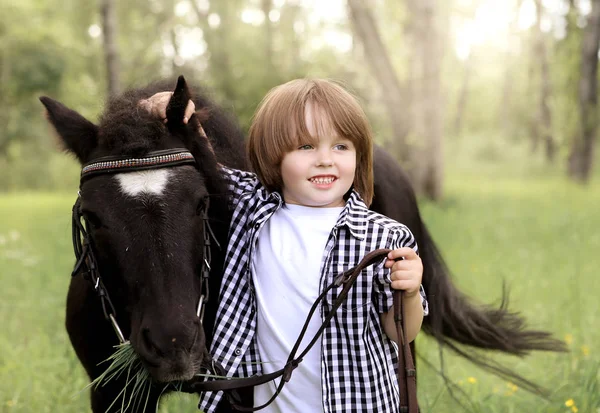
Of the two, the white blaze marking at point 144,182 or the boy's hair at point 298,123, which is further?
the boy's hair at point 298,123

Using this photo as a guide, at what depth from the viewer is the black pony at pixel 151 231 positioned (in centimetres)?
197

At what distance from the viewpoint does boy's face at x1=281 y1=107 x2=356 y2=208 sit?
226 cm

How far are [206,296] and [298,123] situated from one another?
2.20ft

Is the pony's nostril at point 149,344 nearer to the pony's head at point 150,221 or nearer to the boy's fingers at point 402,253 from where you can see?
the pony's head at point 150,221

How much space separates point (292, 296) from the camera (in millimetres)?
2295

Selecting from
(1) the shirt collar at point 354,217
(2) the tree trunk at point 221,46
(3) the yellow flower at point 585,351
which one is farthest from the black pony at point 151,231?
(2) the tree trunk at point 221,46

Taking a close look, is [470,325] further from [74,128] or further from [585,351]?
[74,128]

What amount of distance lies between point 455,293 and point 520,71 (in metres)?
51.4

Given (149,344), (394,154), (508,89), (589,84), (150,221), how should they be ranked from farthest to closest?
(508,89)
(589,84)
(394,154)
(150,221)
(149,344)

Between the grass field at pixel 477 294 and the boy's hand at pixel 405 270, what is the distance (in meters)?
1.41

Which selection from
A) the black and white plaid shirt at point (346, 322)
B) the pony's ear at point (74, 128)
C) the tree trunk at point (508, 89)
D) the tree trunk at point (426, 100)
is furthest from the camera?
the tree trunk at point (508, 89)

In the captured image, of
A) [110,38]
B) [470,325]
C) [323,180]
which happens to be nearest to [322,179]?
[323,180]

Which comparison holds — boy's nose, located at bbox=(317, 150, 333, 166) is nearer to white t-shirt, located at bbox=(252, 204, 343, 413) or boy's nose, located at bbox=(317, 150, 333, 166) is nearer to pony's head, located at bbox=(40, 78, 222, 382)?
white t-shirt, located at bbox=(252, 204, 343, 413)

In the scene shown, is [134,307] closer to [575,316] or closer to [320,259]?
[320,259]
